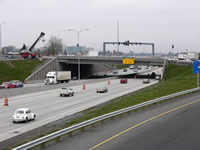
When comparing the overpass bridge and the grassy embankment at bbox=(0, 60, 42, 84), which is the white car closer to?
the grassy embankment at bbox=(0, 60, 42, 84)

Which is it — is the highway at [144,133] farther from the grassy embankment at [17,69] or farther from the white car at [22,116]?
the grassy embankment at [17,69]

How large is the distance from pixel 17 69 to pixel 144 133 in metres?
78.1

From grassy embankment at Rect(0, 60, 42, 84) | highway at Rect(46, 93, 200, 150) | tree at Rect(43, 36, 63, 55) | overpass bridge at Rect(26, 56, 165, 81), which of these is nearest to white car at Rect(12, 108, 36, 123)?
highway at Rect(46, 93, 200, 150)

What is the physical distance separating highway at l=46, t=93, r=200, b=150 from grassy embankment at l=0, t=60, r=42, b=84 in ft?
209

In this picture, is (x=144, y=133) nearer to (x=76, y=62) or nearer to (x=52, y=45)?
(x=76, y=62)

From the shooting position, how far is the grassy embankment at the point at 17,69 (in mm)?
84531

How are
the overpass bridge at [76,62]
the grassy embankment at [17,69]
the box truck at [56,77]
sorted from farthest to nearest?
the overpass bridge at [76,62], the grassy embankment at [17,69], the box truck at [56,77]

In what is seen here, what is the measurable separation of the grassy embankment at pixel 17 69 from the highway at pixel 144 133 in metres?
63.8

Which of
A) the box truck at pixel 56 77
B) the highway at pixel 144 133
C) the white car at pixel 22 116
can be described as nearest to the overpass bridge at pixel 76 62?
the box truck at pixel 56 77

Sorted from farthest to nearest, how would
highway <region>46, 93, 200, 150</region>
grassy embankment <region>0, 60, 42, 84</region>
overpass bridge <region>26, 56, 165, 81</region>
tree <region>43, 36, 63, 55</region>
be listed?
tree <region>43, 36, 63, 55</region> < overpass bridge <region>26, 56, 165, 81</region> < grassy embankment <region>0, 60, 42, 84</region> < highway <region>46, 93, 200, 150</region>

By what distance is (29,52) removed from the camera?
341 feet

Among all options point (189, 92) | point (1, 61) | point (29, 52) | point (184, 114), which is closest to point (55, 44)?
point (29, 52)

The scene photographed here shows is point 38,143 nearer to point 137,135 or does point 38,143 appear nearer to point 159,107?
point 137,135

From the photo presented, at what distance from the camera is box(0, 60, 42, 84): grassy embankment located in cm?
8453
